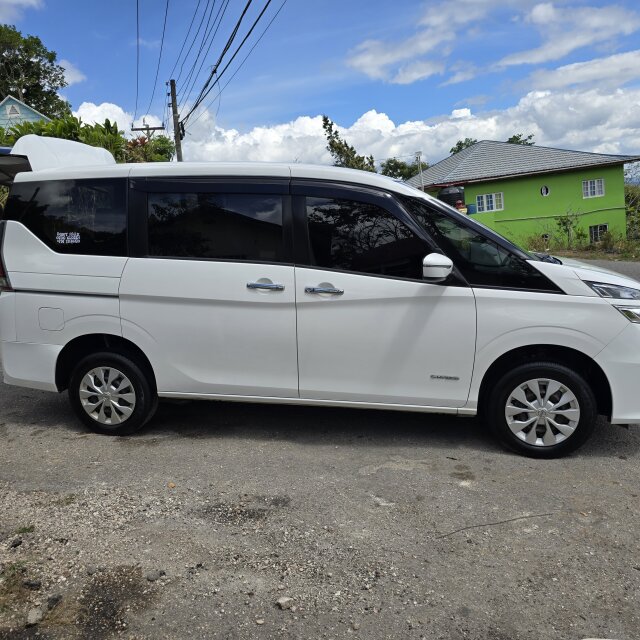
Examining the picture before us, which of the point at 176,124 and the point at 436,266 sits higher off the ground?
the point at 176,124

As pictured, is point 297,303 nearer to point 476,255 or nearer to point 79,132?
point 476,255

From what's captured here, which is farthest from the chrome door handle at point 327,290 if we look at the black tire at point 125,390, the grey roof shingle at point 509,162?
the grey roof shingle at point 509,162

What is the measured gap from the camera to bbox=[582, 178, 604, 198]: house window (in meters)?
37.1

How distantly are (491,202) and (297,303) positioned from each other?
3660cm

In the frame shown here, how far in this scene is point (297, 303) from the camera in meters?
4.19

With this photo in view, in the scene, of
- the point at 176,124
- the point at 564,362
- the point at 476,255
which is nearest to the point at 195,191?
the point at 476,255

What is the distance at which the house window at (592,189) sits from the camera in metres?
37.1

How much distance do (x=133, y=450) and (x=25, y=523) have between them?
1141 mm

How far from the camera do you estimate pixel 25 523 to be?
3.29 metres

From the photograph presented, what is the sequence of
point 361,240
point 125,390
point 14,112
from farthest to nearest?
1. point 14,112
2. point 125,390
3. point 361,240

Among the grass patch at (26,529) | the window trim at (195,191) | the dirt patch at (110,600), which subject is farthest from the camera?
the window trim at (195,191)

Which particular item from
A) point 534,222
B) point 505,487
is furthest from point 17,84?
point 505,487

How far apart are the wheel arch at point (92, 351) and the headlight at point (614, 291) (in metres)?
3.28

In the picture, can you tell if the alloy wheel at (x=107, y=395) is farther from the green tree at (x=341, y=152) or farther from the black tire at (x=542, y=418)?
the green tree at (x=341, y=152)
